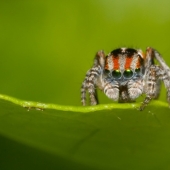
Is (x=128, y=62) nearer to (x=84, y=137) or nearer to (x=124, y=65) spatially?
(x=124, y=65)

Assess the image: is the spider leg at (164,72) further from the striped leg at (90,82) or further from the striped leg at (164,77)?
the striped leg at (90,82)

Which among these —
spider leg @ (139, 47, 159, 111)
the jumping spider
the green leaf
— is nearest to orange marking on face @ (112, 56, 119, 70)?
the jumping spider

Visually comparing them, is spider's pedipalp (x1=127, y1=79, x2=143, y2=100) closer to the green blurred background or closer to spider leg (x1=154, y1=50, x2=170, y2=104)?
spider leg (x1=154, y1=50, x2=170, y2=104)

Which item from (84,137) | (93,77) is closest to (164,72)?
(93,77)

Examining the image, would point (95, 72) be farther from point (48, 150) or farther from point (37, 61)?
point (48, 150)

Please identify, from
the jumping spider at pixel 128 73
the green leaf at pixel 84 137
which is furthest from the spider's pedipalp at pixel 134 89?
the green leaf at pixel 84 137

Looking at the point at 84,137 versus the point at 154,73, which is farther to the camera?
the point at 154,73
